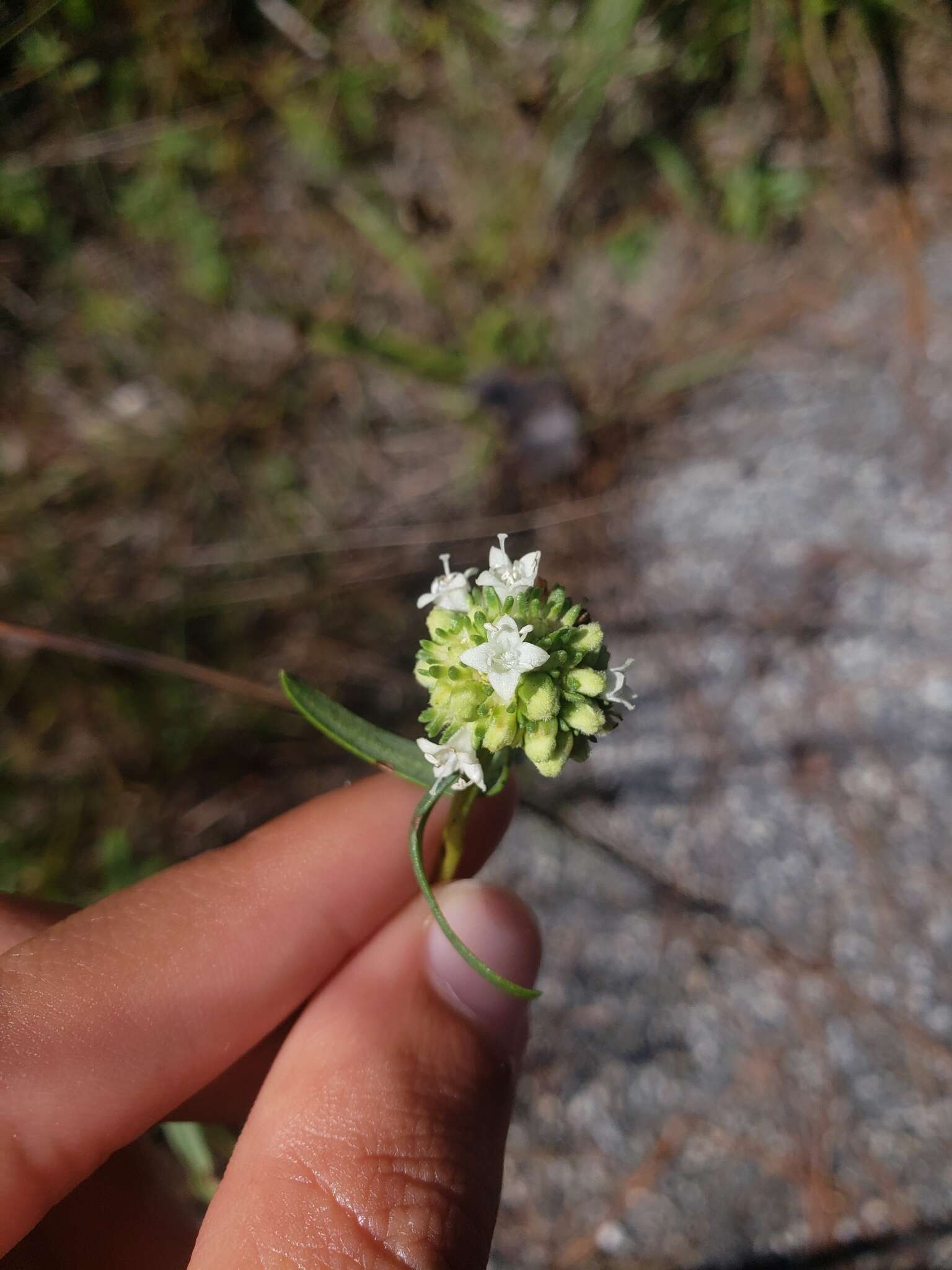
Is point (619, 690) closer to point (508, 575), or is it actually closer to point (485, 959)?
point (508, 575)

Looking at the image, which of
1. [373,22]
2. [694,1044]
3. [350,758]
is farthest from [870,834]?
[373,22]

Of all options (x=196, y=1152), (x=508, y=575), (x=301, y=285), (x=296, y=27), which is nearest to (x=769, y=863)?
(x=508, y=575)

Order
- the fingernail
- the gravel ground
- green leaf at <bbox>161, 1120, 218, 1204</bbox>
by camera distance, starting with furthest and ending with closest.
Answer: the gravel ground < green leaf at <bbox>161, 1120, 218, 1204</bbox> < the fingernail

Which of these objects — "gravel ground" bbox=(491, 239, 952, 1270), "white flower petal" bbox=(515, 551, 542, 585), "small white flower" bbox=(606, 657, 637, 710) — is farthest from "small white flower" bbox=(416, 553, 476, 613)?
"gravel ground" bbox=(491, 239, 952, 1270)

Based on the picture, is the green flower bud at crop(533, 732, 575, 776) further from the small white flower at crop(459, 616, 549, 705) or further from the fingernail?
the fingernail

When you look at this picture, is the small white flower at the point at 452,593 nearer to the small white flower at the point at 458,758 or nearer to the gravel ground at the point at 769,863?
the small white flower at the point at 458,758

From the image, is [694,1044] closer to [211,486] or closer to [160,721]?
[160,721]

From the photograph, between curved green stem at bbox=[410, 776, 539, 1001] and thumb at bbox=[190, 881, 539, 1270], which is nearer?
curved green stem at bbox=[410, 776, 539, 1001]
